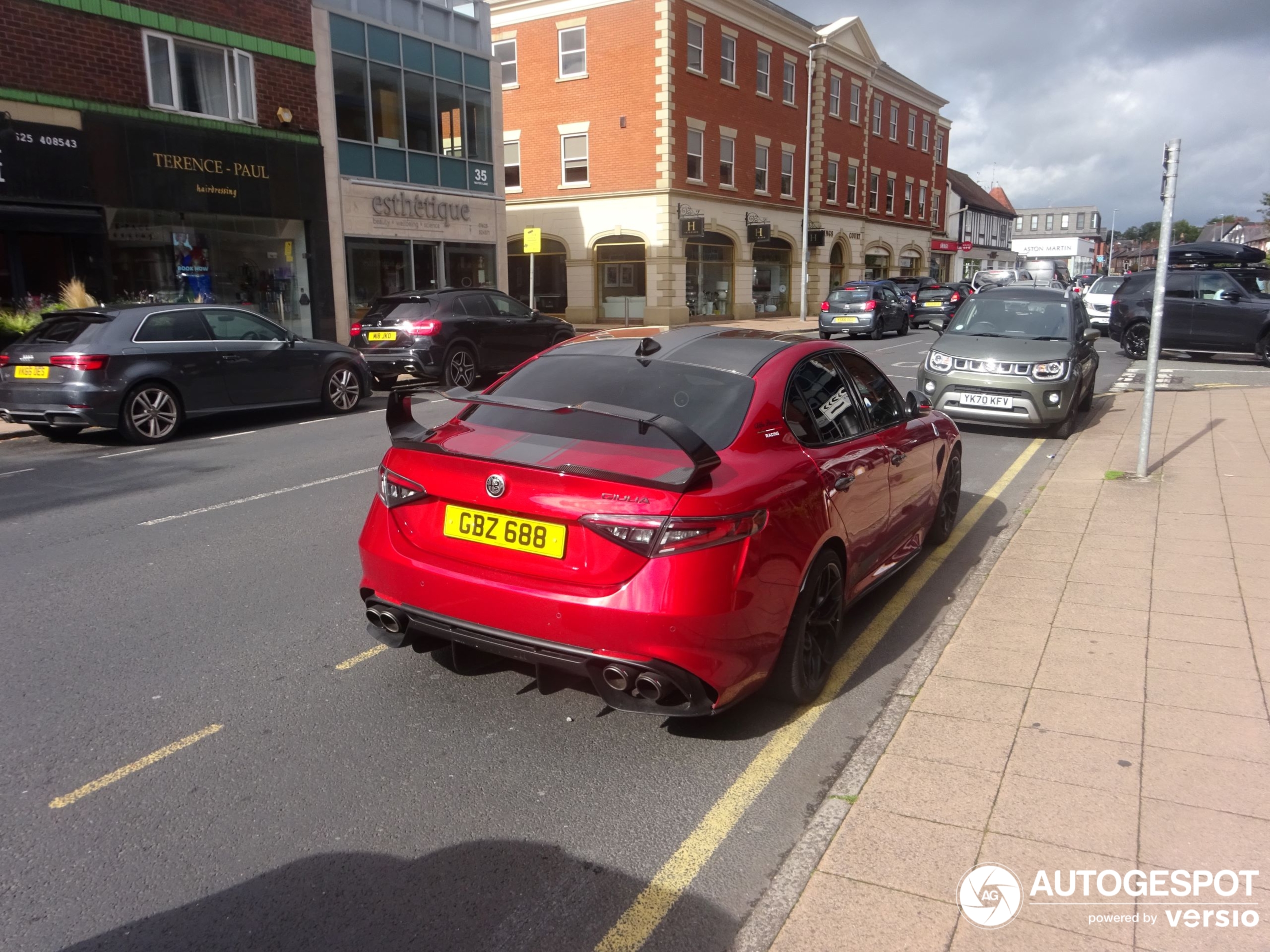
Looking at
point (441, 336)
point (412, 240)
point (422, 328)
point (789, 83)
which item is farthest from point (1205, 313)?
point (789, 83)

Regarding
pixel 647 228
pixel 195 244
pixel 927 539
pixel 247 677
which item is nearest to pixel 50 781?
pixel 247 677

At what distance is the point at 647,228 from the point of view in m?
32.5

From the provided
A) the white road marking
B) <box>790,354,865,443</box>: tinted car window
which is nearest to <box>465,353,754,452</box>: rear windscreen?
<box>790,354,865,443</box>: tinted car window

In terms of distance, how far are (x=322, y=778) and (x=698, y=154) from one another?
3262cm

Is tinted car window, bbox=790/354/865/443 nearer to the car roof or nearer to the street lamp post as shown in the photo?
the car roof

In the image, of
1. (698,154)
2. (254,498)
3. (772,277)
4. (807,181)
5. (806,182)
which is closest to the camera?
(254,498)

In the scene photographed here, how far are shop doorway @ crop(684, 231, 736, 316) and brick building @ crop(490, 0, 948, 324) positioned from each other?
60mm

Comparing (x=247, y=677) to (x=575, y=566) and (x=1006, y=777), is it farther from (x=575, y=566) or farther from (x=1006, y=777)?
(x=1006, y=777)

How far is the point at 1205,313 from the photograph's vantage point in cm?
1933

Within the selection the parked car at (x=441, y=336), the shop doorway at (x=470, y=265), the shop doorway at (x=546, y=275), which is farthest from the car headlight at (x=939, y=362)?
the shop doorway at (x=546, y=275)

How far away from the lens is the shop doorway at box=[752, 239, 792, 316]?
3769 centimetres

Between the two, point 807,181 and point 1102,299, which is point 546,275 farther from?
point 1102,299

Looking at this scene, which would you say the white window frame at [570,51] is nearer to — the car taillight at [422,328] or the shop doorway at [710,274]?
the shop doorway at [710,274]

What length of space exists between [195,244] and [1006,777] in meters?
19.2
